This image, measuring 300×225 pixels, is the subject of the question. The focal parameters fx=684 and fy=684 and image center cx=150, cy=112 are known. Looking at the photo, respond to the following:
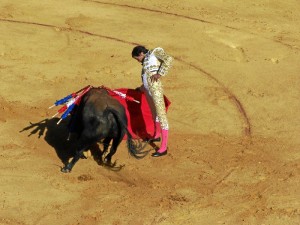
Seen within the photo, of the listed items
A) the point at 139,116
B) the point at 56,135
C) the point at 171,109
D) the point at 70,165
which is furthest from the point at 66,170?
the point at 171,109

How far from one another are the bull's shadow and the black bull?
51cm

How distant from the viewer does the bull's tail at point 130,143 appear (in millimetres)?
8203

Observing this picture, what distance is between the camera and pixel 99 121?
8180mm

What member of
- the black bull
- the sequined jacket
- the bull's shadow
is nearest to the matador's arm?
the sequined jacket

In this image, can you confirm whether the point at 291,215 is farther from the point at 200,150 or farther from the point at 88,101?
the point at 88,101

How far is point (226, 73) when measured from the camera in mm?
11555

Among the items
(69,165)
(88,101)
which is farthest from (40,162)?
(88,101)

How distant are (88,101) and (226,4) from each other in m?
6.95

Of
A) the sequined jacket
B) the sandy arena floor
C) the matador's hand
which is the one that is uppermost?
the sequined jacket

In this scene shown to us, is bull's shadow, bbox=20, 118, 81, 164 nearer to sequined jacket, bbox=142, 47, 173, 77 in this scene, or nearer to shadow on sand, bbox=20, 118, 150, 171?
shadow on sand, bbox=20, 118, 150, 171

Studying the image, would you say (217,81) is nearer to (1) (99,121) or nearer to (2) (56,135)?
(2) (56,135)

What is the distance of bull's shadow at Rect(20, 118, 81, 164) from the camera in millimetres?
9086

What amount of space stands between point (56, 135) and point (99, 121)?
4.97ft

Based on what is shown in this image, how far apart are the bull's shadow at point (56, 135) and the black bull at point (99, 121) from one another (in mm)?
505
